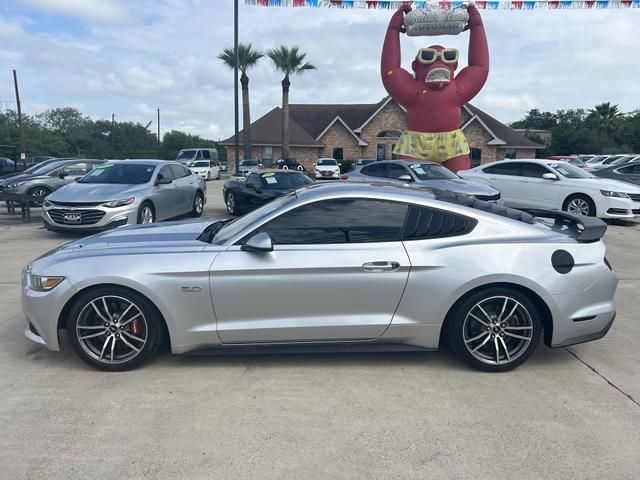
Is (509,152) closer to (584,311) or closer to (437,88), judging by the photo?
(437,88)

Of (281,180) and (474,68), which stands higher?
(474,68)

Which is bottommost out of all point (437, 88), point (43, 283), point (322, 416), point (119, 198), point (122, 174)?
point (322, 416)

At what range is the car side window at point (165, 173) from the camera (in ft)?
35.2

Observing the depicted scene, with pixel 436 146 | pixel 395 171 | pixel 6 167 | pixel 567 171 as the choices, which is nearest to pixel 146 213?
pixel 395 171

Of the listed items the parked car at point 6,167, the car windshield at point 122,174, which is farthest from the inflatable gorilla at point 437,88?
the parked car at point 6,167

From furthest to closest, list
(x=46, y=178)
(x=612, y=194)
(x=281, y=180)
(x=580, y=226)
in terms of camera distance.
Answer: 1. (x=46, y=178)
2. (x=281, y=180)
3. (x=612, y=194)
4. (x=580, y=226)

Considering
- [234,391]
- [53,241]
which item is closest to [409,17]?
[53,241]

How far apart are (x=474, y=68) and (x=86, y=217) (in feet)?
57.2

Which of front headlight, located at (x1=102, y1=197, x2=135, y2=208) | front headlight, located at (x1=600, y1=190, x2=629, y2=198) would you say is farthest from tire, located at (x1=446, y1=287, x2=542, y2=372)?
front headlight, located at (x1=600, y1=190, x2=629, y2=198)

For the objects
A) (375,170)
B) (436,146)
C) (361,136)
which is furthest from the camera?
(361,136)

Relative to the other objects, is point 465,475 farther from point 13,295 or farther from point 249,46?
point 249,46

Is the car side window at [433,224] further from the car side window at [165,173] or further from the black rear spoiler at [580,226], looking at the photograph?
the car side window at [165,173]

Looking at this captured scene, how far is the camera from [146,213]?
983cm

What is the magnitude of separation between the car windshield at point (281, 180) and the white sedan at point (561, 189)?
16.5 feet
